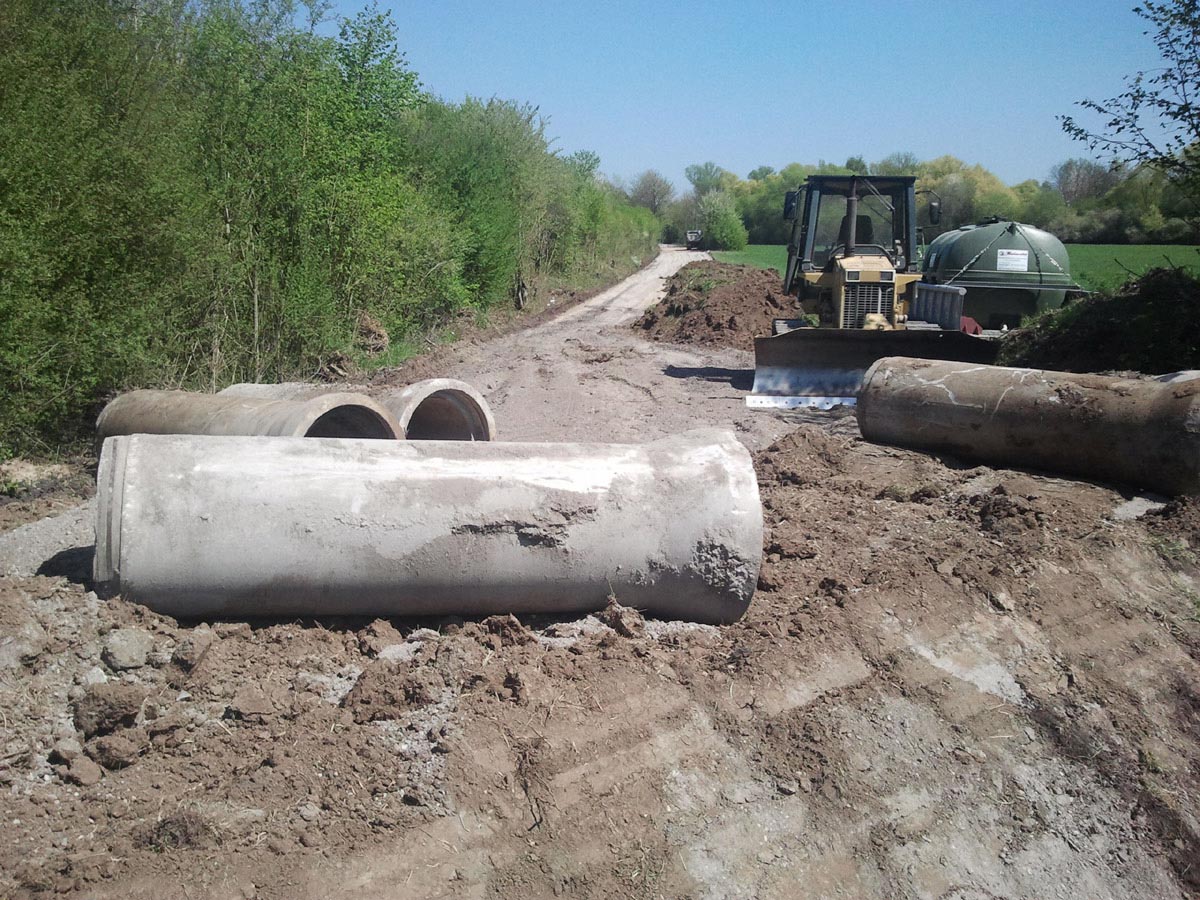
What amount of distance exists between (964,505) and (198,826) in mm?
5377

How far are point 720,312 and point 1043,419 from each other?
1241 centimetres

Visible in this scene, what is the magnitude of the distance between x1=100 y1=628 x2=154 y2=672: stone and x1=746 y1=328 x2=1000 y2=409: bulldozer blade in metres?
8.41

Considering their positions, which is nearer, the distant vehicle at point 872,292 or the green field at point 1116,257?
the distant vehicle at point 872,292

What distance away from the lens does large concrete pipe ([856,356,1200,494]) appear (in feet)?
22.3

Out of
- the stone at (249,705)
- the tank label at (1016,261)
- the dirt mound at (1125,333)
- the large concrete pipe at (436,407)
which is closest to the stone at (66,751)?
the stone at (249,705)

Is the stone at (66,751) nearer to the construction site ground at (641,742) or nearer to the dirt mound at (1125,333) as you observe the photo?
the construction site ground at (641,742)

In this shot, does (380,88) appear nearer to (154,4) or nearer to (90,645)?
(154,4)

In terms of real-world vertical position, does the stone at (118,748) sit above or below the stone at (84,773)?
above

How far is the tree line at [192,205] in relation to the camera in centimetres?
823

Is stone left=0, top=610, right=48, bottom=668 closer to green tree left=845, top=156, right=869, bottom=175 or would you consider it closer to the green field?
the green field

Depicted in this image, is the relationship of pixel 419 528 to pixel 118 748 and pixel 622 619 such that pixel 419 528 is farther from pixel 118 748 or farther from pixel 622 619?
pixel 118 748

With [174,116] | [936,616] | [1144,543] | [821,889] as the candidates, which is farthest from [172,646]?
[174,116]

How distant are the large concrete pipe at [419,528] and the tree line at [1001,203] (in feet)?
31.0

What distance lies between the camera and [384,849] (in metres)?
3.21
